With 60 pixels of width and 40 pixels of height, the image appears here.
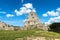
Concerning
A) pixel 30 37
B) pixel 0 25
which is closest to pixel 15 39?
pixel 30 37

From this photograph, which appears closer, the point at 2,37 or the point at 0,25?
the point at 2,37

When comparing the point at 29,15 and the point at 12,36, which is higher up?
the point at 29,15

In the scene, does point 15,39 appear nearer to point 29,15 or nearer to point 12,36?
point 12,36

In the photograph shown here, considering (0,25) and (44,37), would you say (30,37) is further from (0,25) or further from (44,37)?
(0,25)

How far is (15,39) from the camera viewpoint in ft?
107

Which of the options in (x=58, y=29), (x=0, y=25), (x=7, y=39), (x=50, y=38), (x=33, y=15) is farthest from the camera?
(x=33, y=15)

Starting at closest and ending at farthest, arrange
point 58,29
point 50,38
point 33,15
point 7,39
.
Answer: point 7,39 → point 50,38 → point 58,29 → point 33,15

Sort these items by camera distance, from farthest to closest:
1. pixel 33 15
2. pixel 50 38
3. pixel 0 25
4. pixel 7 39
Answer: pixel 33 15, pixel 0 25, pixel 50 38, pixel 7 39

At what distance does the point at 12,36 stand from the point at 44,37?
23.6ft

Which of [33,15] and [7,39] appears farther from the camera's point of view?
[33,15]

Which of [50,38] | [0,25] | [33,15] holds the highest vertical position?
[33,15]

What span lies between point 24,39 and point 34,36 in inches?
112

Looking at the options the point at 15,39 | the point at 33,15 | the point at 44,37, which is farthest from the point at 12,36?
the point at 33,15

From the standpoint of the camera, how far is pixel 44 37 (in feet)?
113
